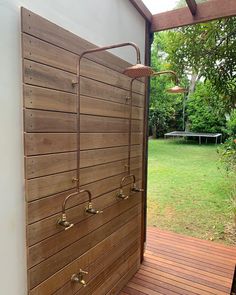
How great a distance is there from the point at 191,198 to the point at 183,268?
2498 millimetres

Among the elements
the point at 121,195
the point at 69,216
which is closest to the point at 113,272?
the point at 121,195

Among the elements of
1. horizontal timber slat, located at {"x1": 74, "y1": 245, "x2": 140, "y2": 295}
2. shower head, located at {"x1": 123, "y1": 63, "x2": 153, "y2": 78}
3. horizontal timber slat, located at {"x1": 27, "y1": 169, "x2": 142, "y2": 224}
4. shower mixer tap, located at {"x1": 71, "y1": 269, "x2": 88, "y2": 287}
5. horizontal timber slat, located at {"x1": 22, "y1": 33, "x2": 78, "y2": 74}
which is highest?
horizontal timber slat, located at {"x1": 22, "y1": 33, "x2": 78, "y2": 74}

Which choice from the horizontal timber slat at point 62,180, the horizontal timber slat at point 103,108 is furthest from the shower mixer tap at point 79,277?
the horizontal timber slat at point 103,108

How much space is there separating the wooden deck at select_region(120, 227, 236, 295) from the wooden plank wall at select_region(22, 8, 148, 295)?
269 millimetres

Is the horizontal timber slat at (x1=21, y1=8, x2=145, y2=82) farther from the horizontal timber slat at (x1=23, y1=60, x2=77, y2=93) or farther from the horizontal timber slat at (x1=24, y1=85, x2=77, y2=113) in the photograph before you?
the horizontal timber slat at (x1=24, y1=85, x2=77, y2=113)

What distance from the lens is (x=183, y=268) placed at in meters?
2.38

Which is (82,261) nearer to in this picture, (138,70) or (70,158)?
(70,158)

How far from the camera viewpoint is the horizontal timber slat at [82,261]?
1.34 m

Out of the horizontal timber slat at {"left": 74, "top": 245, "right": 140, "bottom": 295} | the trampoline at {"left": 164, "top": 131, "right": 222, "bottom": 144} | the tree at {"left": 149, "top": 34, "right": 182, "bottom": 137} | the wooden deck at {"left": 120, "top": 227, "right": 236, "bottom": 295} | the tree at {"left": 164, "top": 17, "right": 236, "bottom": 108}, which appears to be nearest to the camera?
the horizontal timber slat at {"left": 74, "top": 245, "right": 140, "bottom": 295}

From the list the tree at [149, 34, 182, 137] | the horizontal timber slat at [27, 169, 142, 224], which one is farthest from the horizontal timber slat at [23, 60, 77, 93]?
the tree at [149, 34, 182, 137]

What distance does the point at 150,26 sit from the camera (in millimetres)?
2266

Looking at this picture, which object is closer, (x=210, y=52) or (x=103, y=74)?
(x=103, y=74)

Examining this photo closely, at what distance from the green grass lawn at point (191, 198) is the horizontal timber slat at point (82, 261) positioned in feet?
4.97

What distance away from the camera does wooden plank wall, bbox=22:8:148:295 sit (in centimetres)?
120
